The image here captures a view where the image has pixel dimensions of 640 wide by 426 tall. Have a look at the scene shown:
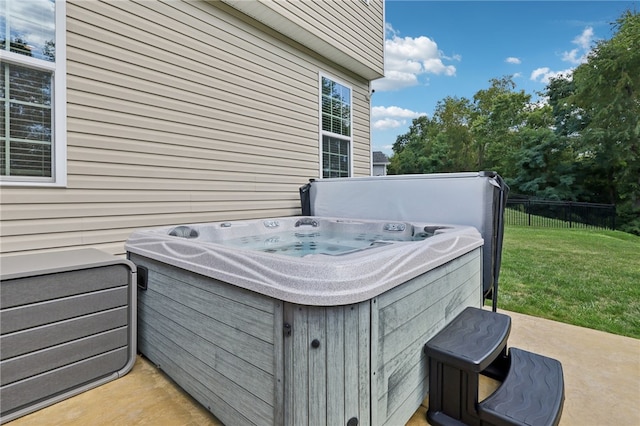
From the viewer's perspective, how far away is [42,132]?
216 centimetres

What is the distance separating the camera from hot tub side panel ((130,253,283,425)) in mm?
1163

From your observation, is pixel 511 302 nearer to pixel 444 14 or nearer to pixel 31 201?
pixel 31 201

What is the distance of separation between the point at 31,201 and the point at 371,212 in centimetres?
277

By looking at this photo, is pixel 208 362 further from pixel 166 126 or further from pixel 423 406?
pixel 166 126

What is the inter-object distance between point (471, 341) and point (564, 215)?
1168cm

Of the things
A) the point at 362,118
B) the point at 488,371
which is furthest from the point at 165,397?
the point at 362,118

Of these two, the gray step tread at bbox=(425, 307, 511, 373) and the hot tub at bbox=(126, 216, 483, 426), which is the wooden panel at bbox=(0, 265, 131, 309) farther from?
the gray step tread at bbox=(425, 307, 511, 373)

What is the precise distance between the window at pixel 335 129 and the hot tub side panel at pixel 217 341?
3280mm

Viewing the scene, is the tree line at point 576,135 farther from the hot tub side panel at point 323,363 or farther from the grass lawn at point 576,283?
the hot tub side panel at point 323,363

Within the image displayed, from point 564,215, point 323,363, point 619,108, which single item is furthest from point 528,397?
point 619,108

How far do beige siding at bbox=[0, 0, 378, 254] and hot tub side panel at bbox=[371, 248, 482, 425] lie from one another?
7.53 feet

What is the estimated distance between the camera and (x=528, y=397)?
1.33m

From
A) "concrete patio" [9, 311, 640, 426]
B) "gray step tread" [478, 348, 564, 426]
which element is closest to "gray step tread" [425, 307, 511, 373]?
"gray step tread" [478, 348, 564, 426]

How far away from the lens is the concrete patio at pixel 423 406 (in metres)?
1.44
